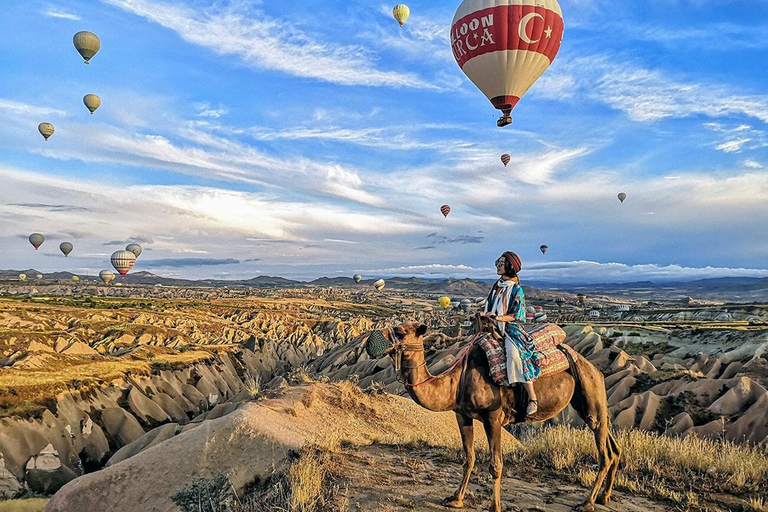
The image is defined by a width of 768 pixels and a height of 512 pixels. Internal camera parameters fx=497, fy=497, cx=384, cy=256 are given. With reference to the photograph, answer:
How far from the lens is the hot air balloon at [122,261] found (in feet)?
388

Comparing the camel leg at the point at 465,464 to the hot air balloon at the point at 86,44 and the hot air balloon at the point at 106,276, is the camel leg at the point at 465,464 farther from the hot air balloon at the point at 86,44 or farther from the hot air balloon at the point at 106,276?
the hot air balloon at the point at 106,276

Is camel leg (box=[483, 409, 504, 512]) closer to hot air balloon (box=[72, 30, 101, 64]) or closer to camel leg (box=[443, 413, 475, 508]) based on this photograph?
camel leg (box=[443, 413, 475, 508])

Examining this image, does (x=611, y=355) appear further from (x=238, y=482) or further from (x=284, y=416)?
(x=238, y=482)

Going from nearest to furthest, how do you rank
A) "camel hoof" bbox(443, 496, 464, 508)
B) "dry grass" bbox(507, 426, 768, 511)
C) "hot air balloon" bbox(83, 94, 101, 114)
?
"camel hoof" bbox(443, 496, 464, 508) → "dry grass" bbox(507, 426, 768, 511) → "hot air balloon" bbox(83, 94, 101, 114)

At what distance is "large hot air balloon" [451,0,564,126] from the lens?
2495 cm

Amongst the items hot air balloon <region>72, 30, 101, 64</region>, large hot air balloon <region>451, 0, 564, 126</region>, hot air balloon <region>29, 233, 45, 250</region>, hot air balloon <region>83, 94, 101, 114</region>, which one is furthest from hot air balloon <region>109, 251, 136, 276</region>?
large hot air balloon <region>451, 0, 564, 126</region>

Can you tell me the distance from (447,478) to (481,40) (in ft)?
74.8

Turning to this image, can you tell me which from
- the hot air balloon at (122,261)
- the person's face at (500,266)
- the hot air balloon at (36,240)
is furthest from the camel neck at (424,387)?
the hot air balloon at (36,240)

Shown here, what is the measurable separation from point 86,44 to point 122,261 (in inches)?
2638

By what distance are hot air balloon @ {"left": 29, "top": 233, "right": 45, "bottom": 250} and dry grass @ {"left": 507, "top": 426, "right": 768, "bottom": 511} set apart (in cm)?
15334

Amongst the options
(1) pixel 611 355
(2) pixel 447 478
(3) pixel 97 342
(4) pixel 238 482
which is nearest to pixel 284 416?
(4) pixel 238 482

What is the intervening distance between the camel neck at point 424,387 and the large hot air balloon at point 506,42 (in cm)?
2238

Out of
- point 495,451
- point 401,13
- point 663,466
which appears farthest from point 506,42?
point 401,13

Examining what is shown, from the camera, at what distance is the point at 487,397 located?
7617 millimetres
